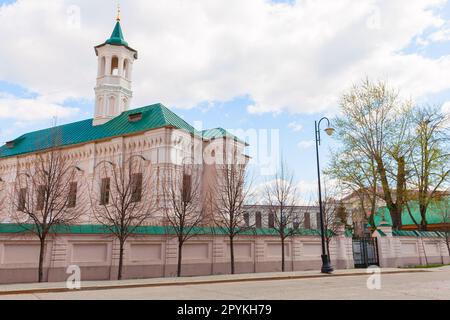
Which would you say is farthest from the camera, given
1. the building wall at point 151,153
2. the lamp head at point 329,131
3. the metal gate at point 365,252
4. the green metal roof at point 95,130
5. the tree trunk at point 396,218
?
the green metal roof at point 95,130

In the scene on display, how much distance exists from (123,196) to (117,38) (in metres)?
28.4

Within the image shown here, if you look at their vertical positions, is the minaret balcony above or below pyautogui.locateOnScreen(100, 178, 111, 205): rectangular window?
above

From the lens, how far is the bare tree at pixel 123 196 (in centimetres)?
1881

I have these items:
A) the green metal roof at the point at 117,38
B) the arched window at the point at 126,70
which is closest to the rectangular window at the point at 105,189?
the arched window at the point at 126,70

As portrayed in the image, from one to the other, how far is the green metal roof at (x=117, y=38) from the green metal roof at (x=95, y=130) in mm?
9058

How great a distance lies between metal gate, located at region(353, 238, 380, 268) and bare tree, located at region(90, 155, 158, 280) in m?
14.4

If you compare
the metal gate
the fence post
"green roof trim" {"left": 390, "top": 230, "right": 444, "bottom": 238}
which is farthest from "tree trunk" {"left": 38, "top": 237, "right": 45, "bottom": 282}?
"green roof trim" {"left": 390, "top": 230, "right": 444, "bottom": 238}

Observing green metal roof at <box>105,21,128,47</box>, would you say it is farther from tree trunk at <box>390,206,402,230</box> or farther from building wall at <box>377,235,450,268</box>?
building wall at <box>377,235,450,268</box>

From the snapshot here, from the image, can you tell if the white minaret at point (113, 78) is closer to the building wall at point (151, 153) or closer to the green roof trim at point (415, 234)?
the building wall at point (151, 153)

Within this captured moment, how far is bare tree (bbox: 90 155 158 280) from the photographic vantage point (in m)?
18.8

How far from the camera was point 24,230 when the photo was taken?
1686cm

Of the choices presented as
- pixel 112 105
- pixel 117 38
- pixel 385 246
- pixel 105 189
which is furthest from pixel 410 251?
pixel 117 38
